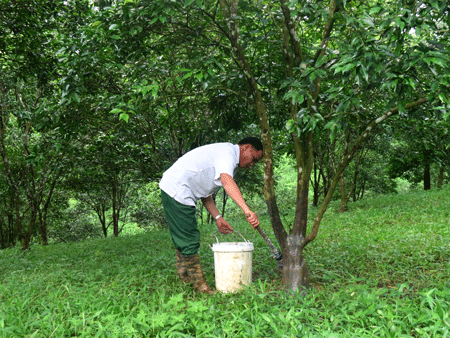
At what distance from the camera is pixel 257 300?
9.84ft

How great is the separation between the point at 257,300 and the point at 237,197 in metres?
0.89

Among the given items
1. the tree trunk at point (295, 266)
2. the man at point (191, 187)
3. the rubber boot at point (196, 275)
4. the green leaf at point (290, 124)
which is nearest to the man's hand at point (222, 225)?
the man at point (191, 187)

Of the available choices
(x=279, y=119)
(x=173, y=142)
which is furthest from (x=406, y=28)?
(x=173, y=142)

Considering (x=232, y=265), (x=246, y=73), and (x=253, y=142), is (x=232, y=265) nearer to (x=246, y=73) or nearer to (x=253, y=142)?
(x=253, y=142)

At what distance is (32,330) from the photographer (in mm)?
2602

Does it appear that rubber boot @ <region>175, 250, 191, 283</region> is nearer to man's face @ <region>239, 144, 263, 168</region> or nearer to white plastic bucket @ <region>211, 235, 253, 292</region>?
white plastic bucket @ <region>211, 235, 253, 292</region>

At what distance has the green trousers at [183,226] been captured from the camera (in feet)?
11.2

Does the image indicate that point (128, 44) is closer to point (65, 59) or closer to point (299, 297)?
point (65, 59)

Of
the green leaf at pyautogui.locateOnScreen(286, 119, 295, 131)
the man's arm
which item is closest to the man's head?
the man's arm

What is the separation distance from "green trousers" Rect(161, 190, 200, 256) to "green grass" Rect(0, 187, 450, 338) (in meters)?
0.42

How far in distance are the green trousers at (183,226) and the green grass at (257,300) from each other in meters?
0.42

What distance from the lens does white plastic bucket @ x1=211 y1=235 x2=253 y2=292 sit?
10.8 feet

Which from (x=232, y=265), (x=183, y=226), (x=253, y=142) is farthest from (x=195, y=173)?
(x=232, y=265)

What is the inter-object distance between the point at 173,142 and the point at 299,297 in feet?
18.5
